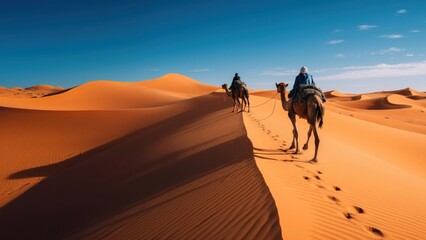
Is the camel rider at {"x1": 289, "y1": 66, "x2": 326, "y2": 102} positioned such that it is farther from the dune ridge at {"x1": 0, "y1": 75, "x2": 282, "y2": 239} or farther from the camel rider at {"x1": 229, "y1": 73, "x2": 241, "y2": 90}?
the camel rider at {"x1": 229, "y1": 73, "x2": 241, "y2": 90}

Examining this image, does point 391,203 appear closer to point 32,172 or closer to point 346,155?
point 346,155

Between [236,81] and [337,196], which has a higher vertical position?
[236,81]

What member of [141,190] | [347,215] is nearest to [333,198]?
[347,215]

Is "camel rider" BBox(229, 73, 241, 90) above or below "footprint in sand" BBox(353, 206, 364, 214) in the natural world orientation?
above

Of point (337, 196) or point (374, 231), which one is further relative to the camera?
point (337, 196)

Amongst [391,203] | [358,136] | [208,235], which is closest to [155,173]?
[208,235]

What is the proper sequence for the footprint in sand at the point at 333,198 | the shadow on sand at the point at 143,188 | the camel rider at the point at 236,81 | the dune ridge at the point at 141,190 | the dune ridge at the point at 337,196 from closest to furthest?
the dune ridge at the point at 337,196
the dune ridge at the point at 141,190
the shadow on sand at the point at 143,188
the footprint in sand at the point at 333,198
the camel rider at the point at 236,81

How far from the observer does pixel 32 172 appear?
55.1ft

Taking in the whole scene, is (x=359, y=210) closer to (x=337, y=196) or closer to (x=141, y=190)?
(x=337, y=196)

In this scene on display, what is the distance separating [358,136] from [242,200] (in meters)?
16.1

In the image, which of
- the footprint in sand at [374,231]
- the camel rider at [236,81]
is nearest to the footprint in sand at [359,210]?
the footprint in sand at [374,231]

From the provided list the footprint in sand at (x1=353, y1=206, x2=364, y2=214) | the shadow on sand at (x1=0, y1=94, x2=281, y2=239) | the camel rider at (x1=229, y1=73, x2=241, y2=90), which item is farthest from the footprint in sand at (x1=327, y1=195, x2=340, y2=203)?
the camel rider at (x1=229, y1=73, x2=241, y2=90)

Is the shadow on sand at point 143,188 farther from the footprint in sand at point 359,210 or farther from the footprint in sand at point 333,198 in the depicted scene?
the footprint in sand at point 359,210

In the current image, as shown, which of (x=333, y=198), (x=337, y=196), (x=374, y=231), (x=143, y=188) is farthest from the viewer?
(x=143, y=188)
